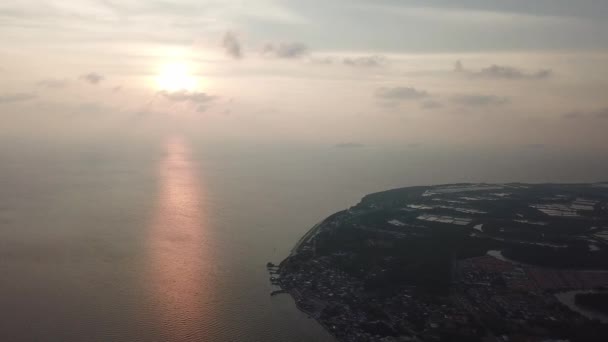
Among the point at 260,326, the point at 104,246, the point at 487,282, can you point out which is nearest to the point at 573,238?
the point at 487,282

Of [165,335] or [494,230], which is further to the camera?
[494,230]

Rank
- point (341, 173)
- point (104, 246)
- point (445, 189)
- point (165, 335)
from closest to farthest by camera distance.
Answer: point (165, 335) → point (104, 246) → point (445, 189) → point (341, 173)

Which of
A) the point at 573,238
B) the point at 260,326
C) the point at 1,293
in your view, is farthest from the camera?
the point at 573,238

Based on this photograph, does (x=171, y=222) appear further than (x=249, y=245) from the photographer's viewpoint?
Yes

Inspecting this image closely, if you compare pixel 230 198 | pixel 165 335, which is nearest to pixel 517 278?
pixel 165 335

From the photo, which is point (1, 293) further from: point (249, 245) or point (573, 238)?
point (573, 238)

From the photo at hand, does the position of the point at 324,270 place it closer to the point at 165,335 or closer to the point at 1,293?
the point at 165,335
